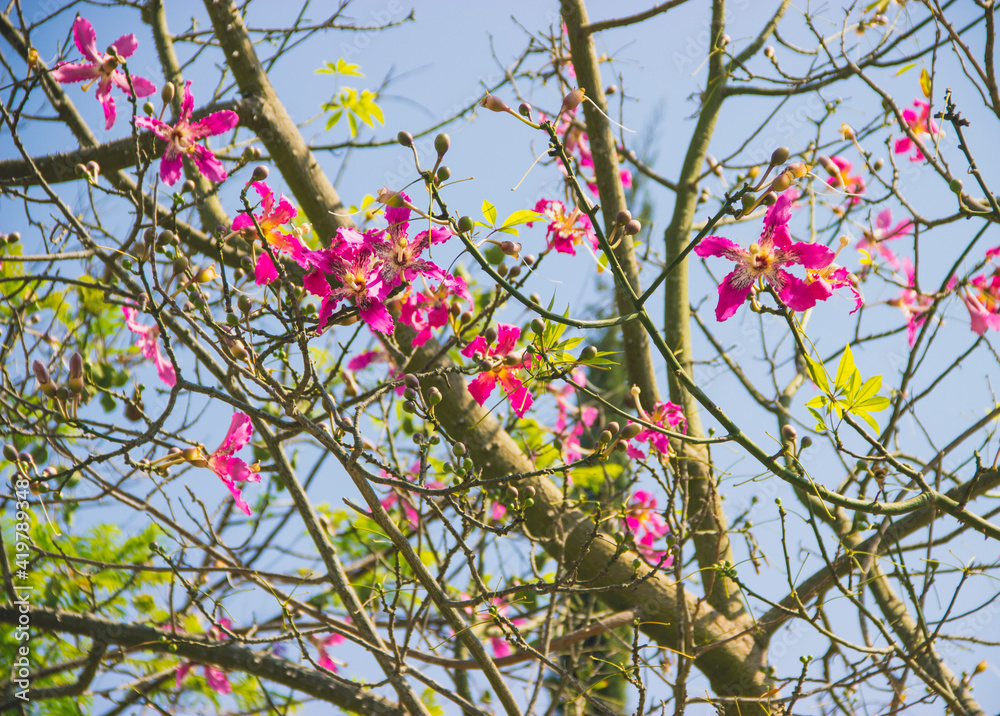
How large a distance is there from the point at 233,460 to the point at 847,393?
1.37 metres

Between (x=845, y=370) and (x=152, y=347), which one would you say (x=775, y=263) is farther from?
(x=152, y=347)

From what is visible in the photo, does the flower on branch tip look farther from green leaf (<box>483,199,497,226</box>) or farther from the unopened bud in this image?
the unopened bud

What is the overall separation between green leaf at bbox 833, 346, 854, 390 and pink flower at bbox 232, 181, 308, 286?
109 cm

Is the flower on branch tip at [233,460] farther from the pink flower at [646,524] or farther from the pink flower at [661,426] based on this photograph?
the pink flower at [646,524]

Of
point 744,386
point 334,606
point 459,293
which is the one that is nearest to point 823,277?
point 459,293

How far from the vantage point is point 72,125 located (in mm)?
2525

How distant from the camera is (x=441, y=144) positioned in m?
1.14

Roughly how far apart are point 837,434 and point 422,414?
795 millimetres

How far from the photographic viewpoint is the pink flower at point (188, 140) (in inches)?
67.2

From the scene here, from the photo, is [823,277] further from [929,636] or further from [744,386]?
[744,386]

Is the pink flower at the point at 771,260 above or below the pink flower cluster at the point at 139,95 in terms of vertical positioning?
below

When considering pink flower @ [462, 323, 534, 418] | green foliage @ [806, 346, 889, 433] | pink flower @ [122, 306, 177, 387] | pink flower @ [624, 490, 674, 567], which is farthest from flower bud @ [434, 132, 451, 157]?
pink flower @ [624, 490, 674, 567]

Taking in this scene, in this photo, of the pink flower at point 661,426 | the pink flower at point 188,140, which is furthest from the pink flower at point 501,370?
the pink flower at point 188,140

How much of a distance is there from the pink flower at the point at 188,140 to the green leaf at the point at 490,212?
83cm
